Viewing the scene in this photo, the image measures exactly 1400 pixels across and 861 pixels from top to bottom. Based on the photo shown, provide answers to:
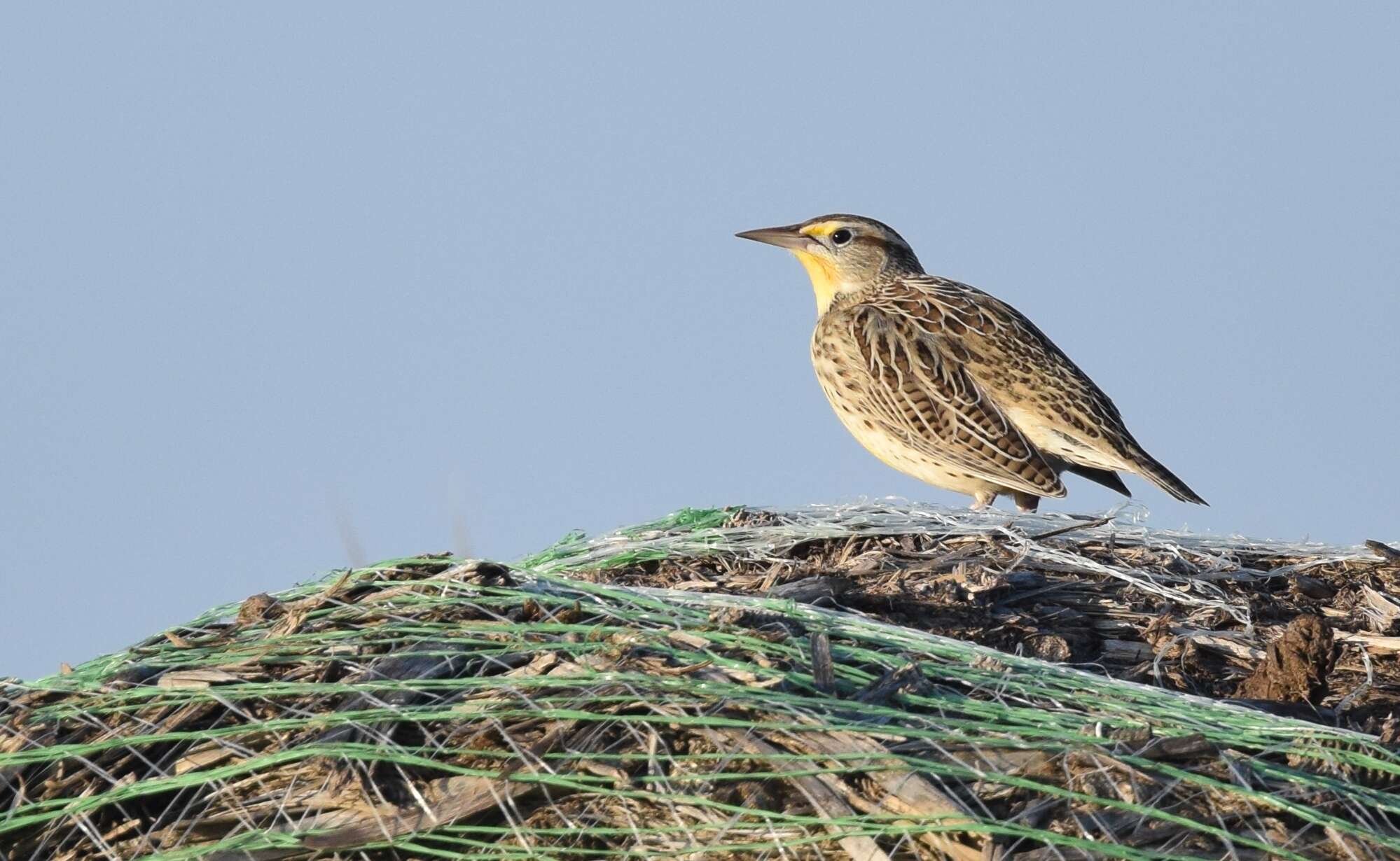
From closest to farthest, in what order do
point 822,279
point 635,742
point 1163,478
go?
point 635,742 → point 1163,478 → point 822,279

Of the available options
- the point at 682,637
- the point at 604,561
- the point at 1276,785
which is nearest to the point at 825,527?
the point at 604,561

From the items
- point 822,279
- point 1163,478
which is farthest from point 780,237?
point 1163,478

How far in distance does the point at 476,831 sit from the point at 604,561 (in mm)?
2708

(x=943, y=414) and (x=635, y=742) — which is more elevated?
(x=635, y=742)

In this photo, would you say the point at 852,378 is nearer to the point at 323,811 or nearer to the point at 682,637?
the point at 682,637

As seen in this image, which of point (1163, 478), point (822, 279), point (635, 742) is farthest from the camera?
point (822, 279)

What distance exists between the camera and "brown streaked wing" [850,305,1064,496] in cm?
994

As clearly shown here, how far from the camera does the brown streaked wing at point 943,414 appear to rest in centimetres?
994

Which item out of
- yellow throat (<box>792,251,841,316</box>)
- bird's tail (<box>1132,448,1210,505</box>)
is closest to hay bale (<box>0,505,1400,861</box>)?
bird's tail (<box>1132,448,1210,505</box>)

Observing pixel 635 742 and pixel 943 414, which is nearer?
pixel 635 742

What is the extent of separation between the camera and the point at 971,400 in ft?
33.2

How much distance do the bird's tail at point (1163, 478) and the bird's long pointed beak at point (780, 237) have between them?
2.59 meters

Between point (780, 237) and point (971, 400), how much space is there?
197cm

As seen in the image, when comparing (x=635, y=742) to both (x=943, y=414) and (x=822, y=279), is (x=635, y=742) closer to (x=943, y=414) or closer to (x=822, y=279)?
(x=943, y=414)
